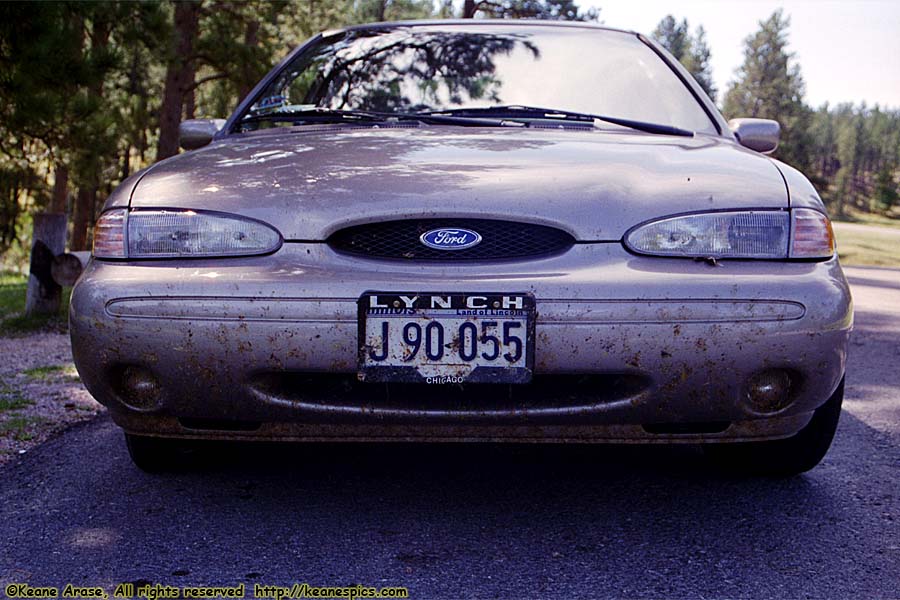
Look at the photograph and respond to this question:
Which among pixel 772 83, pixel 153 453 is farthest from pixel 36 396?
pixel 772 83

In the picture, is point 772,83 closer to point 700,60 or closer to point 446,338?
point 700,60

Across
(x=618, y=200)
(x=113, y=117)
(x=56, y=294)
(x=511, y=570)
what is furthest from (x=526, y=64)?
(x=113, y=117)

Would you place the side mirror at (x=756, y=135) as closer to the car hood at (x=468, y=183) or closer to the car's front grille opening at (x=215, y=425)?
the car hood at (x=468, y=183)

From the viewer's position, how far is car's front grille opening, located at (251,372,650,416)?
2320mm

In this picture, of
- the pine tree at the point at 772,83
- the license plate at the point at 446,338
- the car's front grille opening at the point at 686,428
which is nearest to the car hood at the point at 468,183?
the license plate at the point at 446,338

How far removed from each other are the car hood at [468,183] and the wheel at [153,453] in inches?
28.2

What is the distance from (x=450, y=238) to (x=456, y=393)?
1.21 feet

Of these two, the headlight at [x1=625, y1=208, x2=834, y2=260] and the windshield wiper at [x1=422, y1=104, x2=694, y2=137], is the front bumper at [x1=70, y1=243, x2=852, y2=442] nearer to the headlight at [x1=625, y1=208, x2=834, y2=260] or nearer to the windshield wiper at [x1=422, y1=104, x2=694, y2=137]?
the headlight at [x1=625, y1=208, x2=834, y2=260]

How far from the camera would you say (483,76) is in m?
3.55

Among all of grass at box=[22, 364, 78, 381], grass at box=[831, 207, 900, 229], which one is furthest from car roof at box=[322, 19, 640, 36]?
grass at box=[831, 207, 900, 229]

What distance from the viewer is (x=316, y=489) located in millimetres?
2785

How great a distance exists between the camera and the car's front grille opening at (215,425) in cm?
247

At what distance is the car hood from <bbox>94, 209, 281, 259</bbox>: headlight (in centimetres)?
3

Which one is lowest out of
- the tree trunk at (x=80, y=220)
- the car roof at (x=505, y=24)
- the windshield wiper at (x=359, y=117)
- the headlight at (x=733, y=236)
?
the tree trunk at (x=80, y=220)
